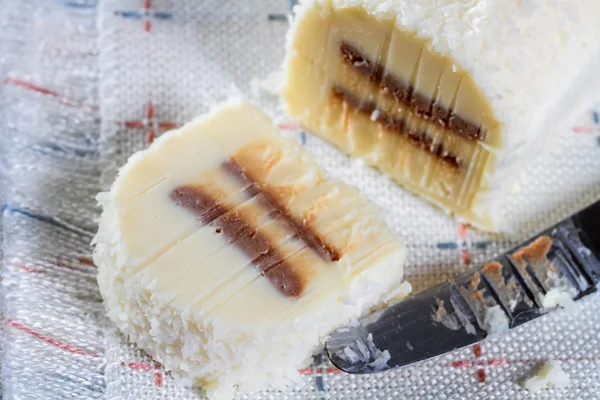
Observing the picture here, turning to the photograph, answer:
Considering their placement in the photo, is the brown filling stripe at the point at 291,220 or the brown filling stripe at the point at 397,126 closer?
the brown filling stripe at the point at 291,220

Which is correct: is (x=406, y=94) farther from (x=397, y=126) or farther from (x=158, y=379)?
(x=158, y=379)

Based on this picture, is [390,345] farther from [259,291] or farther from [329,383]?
[259,291]

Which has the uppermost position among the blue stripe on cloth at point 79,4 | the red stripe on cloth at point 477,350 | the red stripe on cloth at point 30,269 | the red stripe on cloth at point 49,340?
the blue stripe on cloth at point 79,4

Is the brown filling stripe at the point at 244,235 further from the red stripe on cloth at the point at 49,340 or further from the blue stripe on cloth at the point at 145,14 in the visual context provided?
the blue stripe on cloth at the point at 145,14

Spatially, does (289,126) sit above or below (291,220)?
above

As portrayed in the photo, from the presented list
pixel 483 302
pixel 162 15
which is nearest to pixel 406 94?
pixel 483 302

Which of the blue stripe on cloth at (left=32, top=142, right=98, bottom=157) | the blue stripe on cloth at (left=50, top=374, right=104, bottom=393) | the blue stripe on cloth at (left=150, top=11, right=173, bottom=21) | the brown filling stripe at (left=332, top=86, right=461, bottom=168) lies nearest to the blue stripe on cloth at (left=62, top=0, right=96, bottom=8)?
the blue stripe on cloth at (left=150, top=11, right=173, bottom=21)

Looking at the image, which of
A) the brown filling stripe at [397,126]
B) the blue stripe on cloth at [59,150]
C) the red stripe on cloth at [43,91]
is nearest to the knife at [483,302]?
the brown filling stripe at [397,126]
